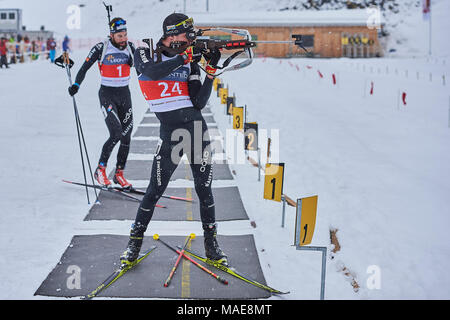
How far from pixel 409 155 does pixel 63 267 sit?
316 inches

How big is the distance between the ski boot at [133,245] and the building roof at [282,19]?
36.7 meters

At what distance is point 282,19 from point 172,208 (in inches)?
1525

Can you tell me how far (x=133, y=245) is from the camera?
14.2 feet

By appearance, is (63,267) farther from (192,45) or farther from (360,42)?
(360,42)

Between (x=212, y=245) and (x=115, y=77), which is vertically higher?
(x=115, y=77)

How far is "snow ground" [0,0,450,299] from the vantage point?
183 inches

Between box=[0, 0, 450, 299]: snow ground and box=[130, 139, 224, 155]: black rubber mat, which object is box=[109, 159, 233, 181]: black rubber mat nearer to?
box=[0, 0, 450, 299]: snow ground

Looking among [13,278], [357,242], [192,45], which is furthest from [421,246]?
[13,278]

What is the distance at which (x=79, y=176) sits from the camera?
7.66m

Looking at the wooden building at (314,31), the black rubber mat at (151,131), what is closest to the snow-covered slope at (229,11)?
the wooden building at (314,31)

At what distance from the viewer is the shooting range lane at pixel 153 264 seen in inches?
156

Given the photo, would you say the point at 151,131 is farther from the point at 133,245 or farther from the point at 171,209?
the point at 133,245

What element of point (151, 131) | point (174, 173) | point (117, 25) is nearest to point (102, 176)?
point (174, 173)

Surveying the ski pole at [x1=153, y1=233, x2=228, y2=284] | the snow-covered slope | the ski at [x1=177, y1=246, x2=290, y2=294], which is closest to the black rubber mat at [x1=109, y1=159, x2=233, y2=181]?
the ski pole at [x1=153, y1=233, x2=228, y2=284]
